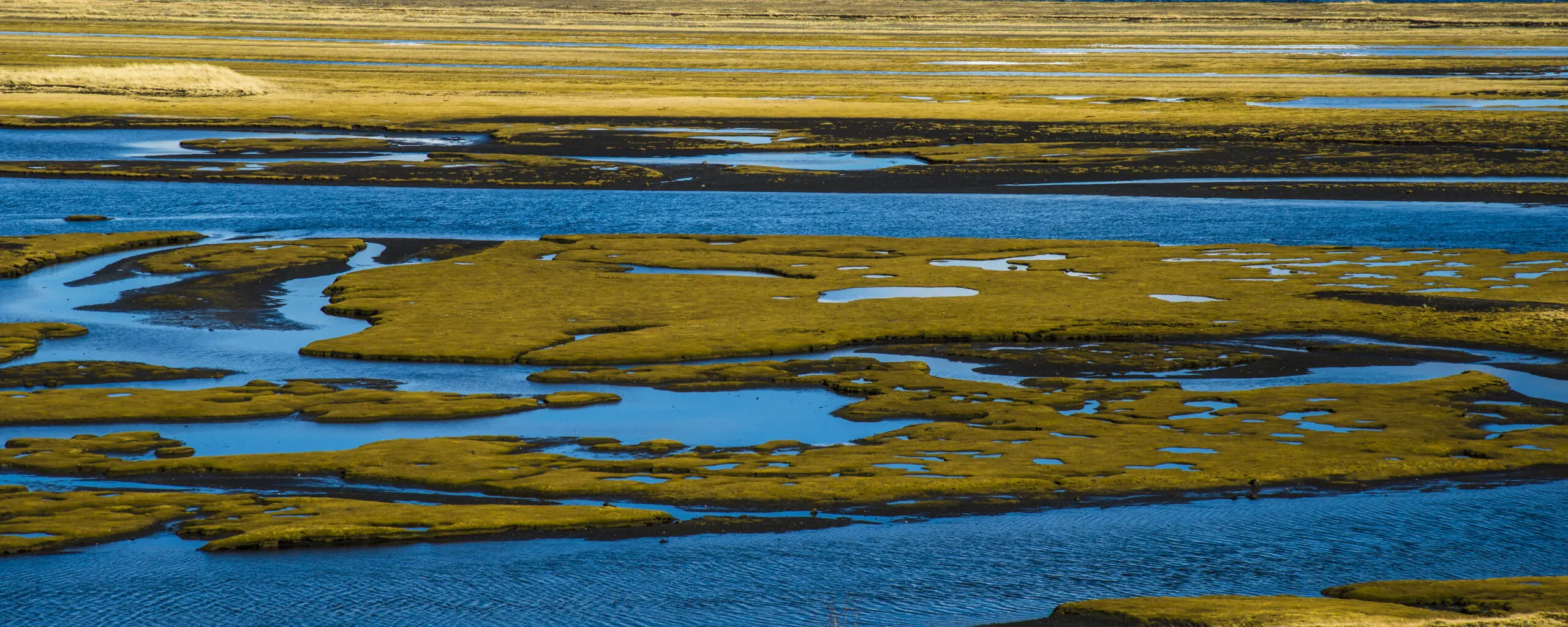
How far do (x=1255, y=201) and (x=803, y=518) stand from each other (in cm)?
3562

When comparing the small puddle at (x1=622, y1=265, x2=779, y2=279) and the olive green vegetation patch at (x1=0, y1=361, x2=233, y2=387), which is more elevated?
the small puddle at (x1=622, y1=265, x2=779, y2=279)

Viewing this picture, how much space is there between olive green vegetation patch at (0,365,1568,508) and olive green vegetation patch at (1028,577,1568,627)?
367 cm

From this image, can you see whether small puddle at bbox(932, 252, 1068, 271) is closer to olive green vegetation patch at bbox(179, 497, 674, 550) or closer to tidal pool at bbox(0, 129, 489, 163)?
olive green vegetation patch at bbox(179, 497, 674, 550)

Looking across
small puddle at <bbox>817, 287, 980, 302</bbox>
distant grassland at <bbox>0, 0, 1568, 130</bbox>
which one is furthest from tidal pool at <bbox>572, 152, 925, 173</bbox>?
small puddle at <bbox>817, 287, 980, 302</bbox>

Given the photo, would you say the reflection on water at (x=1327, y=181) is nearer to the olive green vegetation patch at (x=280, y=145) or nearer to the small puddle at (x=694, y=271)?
the small puddle at (x=694, y=271)

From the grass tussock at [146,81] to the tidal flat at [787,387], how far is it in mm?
31039

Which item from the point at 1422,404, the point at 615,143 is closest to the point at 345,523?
the point at 1422,404

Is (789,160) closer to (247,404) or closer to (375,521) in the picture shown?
(247,404)

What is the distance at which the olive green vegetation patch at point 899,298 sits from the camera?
1120 inches

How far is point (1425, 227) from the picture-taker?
43.8 meters

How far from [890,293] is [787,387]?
9425mm

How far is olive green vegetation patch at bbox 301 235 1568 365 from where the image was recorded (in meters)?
28.5

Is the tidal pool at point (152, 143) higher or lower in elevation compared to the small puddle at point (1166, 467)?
lower

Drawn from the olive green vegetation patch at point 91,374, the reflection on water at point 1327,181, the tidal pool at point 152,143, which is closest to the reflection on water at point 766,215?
the reflection on water at point 1327,181
